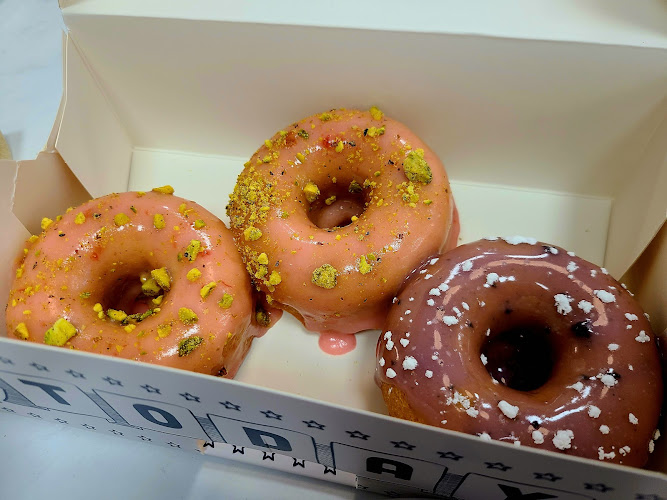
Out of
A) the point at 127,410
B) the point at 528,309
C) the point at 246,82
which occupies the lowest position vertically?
the point at 528,309

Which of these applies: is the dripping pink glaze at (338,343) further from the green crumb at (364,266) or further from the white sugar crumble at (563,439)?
the white sugar crumble at (563,439)

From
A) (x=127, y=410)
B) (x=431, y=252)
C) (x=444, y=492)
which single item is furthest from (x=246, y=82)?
(x=444, y=492)

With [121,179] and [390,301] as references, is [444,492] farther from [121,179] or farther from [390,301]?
[121,179]

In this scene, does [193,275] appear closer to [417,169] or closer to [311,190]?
[311,190]

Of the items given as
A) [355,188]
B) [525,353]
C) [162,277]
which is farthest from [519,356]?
[162,277]

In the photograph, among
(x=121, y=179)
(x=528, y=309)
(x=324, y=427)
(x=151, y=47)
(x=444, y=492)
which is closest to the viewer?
(x=324, y=427)

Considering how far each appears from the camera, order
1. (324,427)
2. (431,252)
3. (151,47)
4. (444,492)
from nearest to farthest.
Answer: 1. (324,427)
2. (444,492)
3. (431,252)
4. (151,47)
